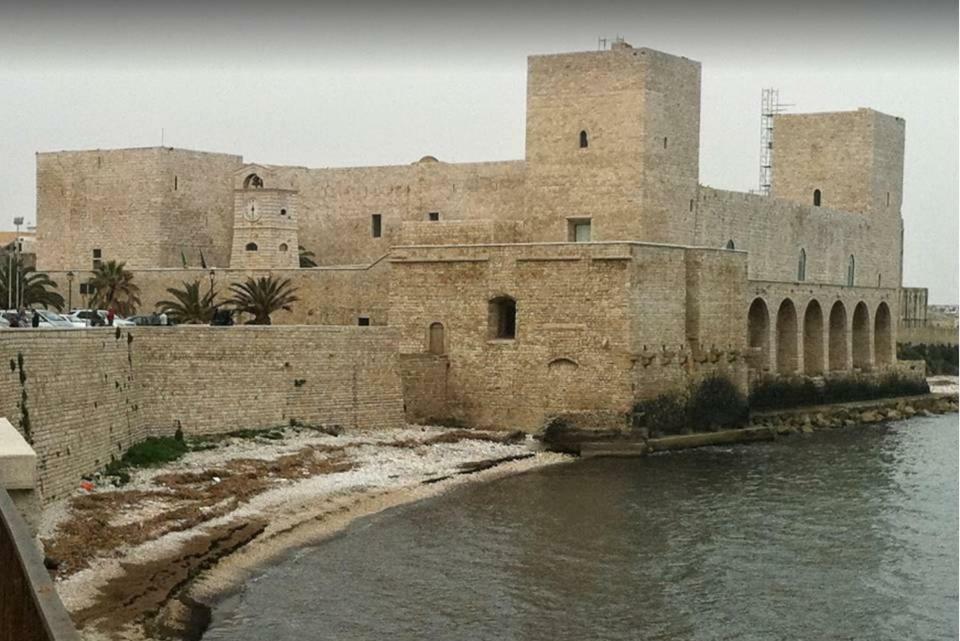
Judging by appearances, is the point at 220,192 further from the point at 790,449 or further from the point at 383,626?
the point at 383,626

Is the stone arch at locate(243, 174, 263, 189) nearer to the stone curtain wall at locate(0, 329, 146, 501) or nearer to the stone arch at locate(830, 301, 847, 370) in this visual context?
the stone curtain wall at locate(0, 329, 146, 501)

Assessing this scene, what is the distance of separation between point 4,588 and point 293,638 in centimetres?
828

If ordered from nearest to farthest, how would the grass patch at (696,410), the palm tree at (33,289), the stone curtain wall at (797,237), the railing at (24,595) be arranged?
the railing at (24,595) < the grass patch at (696,410) < the palm tree at (33,289) < the stone curtain wall at (797,237)

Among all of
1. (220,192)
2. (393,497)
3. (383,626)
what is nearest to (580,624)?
(383,626)

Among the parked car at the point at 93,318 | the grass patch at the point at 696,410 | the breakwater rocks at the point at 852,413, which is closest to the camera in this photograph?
the parked car at the point at 93,318

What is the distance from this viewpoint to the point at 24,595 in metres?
5.32

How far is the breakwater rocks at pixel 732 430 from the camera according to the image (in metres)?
27.5

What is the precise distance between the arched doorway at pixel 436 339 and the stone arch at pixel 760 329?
8970 millimetres

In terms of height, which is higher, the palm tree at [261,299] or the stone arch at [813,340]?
the palm tree at [261,299]

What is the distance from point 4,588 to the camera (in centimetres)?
596

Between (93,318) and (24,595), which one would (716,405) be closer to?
(93,318)

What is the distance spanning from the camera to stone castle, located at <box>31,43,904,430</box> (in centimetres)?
Result: 2844

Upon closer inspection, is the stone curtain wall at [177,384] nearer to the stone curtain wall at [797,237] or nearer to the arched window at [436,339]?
the arched window at [436,339]

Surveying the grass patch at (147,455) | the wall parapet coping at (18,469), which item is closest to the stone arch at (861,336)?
the grass patch at (147,455)
